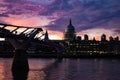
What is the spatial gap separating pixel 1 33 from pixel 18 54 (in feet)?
31.2

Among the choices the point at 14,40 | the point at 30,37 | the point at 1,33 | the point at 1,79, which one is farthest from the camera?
the point at 30,37

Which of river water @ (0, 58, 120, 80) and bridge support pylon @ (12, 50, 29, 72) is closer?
river water @ (0, 58, 120, 80)

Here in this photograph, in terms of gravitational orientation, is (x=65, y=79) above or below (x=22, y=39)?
below

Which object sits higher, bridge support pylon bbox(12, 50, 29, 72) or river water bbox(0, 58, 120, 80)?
bridge support pylon bbox(12, 50, 29, 72)

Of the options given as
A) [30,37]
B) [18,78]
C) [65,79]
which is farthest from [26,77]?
[30,37]

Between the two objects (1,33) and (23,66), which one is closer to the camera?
(1,33)

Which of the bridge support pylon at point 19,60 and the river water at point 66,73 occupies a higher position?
the bridge support pylon at point 19,60

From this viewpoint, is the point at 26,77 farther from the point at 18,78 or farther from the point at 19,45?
the point at 19,45

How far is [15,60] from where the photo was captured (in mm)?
91938

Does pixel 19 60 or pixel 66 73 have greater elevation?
pixel 19 60

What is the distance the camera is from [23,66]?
93.1 m

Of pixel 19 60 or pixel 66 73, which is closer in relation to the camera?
pixel 19 60

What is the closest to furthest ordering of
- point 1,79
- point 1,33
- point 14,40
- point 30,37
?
point 1,79 → point 1,33 → point 14,40 → point 30,37

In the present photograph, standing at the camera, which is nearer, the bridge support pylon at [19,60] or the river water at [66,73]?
the river water at [66,73]
